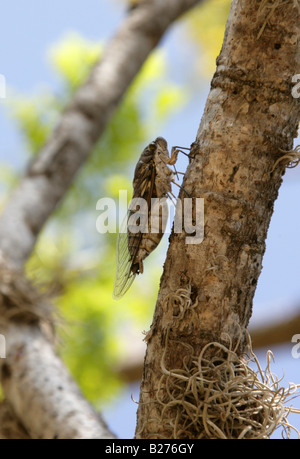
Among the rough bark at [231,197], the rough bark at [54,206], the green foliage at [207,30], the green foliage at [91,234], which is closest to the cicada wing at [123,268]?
the rough bark at [231,197]

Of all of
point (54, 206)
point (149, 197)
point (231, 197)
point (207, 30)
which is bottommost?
point (231, 197)

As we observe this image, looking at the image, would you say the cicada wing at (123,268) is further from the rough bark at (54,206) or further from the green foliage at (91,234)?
the green foliage at (91,234)

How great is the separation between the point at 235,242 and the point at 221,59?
0.35m

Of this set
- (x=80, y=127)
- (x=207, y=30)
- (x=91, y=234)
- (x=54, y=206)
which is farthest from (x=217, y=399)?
(x=207, y=30)

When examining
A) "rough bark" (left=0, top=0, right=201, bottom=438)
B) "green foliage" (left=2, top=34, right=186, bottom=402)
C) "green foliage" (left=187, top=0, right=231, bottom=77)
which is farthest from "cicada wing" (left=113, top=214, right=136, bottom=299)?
"green foliage" (left=187, top=0, right=231, bottom=77)

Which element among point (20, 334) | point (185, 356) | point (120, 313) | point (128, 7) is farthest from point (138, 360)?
point (185, 356)

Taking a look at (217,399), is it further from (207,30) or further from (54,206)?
(207,30)

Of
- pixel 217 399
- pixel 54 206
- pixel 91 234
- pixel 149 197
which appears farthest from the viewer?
pixel 91 234

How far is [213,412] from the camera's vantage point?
40.4 inches

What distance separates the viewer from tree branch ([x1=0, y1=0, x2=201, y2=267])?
240cm

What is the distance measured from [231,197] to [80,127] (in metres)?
1.68

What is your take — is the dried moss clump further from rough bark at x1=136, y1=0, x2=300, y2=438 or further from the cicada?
the cicada

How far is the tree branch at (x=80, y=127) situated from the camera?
2.40m

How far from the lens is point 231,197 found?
3.47 feet
